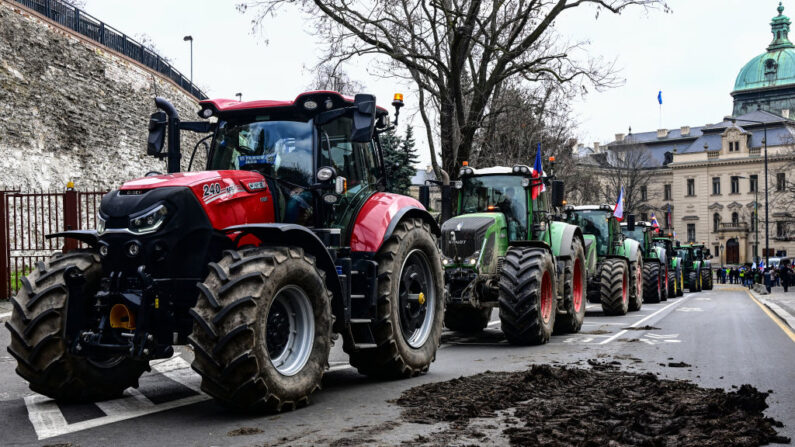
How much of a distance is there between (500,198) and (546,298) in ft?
7.01

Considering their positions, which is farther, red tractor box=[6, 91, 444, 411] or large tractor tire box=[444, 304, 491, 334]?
large tractor tire box=[444, 304, 491, 334]

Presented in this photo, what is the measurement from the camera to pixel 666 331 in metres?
14.4

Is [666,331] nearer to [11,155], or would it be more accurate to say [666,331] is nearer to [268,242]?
[268,242]

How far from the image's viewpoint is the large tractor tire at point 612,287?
19078mm

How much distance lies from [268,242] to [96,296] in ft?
4.49

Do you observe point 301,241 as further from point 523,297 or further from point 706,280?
point 706,280

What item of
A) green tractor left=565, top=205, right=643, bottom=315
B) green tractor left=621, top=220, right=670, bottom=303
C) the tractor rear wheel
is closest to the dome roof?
green tractor left=621, top=220, right=670, bottom=303

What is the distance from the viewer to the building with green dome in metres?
106

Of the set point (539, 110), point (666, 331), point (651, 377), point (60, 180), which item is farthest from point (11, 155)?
point (651, 377)

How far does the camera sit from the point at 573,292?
14258mm

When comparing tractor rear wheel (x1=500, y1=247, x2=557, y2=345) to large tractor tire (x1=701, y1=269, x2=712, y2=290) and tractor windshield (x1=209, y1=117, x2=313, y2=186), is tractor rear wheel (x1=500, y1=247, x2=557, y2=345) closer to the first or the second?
tractor windshield (x1=209, y1=117, x2=313, y2=186)

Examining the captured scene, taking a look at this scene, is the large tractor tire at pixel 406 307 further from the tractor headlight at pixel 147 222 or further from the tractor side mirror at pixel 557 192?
the tractor side mirror at pixel 557 192

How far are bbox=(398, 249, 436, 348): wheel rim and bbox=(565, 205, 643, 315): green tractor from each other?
1117 cm

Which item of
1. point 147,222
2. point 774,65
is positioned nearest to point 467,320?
point 147,222
